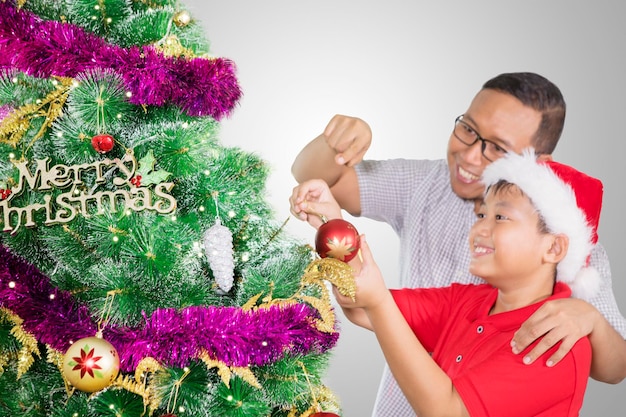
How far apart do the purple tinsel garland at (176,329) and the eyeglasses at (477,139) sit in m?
0.58

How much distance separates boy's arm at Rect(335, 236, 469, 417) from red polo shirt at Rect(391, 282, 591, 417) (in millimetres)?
26

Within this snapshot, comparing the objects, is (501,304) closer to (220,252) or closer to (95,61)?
(220,252)

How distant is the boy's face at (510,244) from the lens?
1095 millimetres

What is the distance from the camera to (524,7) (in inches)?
108

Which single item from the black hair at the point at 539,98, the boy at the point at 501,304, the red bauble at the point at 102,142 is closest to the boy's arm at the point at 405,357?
the boy at the point at 501,304

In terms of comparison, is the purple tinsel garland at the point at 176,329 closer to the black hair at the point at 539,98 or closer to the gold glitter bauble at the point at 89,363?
the gold glitter bauble at the point at 89,363

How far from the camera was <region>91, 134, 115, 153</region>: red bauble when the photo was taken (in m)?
0.98

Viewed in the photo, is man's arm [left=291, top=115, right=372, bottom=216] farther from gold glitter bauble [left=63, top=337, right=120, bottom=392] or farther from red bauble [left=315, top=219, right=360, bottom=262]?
gold glitter bauble [left=63, top=337, right=120, bottom=392]

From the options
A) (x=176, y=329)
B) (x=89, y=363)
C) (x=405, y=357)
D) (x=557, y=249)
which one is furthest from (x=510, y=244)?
(x=89, y=363)

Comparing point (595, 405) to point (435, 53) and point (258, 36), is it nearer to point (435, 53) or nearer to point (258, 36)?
point (435, 53)

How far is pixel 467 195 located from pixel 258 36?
59.5 inches

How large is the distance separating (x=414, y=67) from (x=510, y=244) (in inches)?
70.4

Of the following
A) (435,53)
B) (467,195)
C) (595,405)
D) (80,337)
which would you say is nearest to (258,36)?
(435,53)

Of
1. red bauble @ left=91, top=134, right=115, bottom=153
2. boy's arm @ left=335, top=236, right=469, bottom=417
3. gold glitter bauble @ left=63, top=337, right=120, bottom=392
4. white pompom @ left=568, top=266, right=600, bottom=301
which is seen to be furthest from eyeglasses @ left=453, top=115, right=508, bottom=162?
gold glitter bauble @ left=63, top=337, right=120, bottom=392
